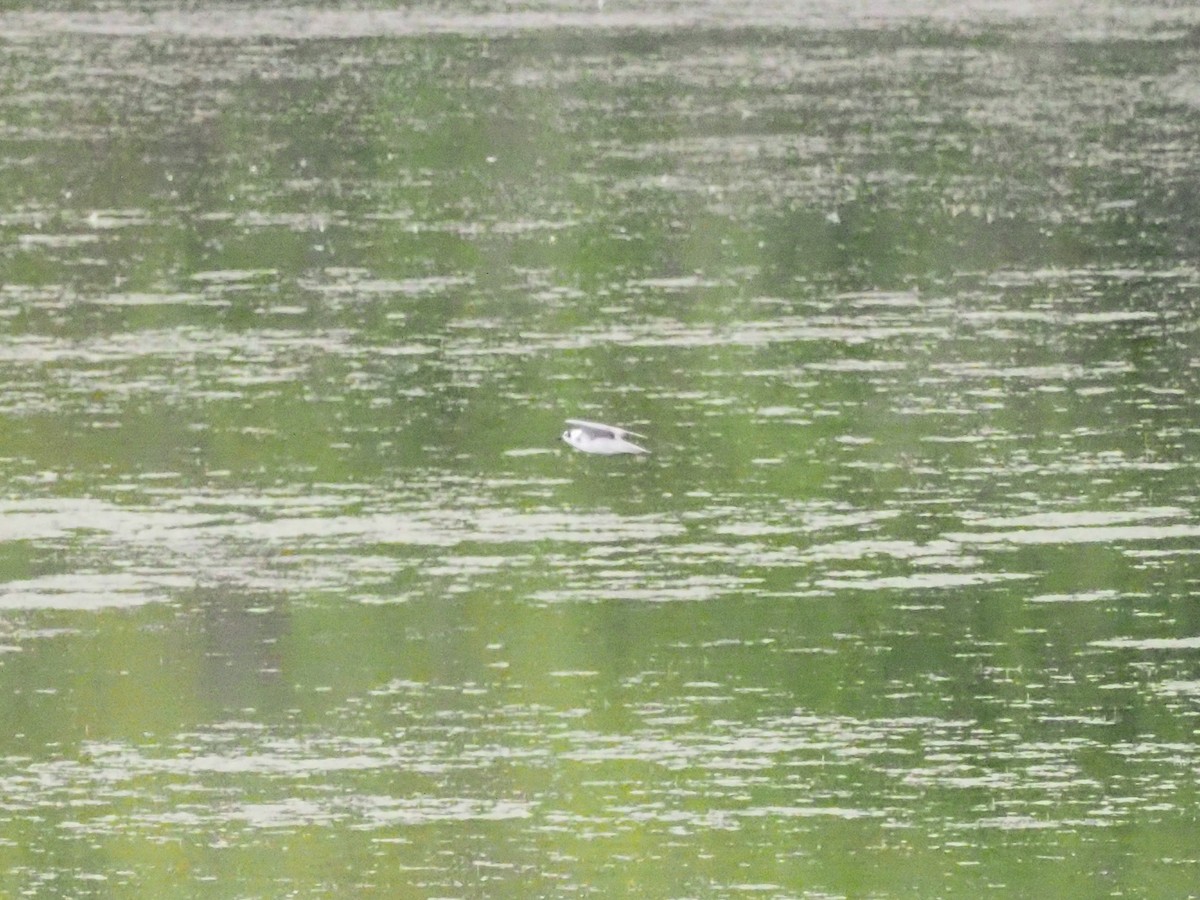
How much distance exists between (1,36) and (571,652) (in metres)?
53.1

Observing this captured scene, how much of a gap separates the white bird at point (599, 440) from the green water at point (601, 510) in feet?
0.99

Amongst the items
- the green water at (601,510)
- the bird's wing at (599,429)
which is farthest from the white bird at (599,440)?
the green water at (601,510)

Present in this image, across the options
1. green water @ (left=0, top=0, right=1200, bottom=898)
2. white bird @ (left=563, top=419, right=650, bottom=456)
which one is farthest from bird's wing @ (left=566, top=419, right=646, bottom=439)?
green water @ (left=0, top=0, right=1200, bottom=898)

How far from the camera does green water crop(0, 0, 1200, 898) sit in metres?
23.1

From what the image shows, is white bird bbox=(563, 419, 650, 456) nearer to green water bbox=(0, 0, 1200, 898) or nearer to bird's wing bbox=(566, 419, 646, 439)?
bird's wing bbox=(566, 419, 646, 439)

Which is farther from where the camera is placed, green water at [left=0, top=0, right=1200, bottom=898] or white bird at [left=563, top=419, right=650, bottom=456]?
white bird at [left=563, top=419, right=650, bottom=456]

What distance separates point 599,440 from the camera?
107 ft

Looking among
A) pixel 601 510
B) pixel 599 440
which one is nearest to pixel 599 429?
pixel 599 440

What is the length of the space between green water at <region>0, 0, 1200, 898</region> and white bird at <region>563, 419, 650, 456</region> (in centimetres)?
30

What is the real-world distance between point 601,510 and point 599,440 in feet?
5.45

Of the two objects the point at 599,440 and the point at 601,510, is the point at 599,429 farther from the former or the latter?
the point at 601,510

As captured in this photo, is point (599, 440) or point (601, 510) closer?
point (601, 510)

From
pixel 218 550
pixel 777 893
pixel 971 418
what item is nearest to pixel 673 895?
pixel 777 893

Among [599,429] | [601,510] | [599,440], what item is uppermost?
[599,429]
